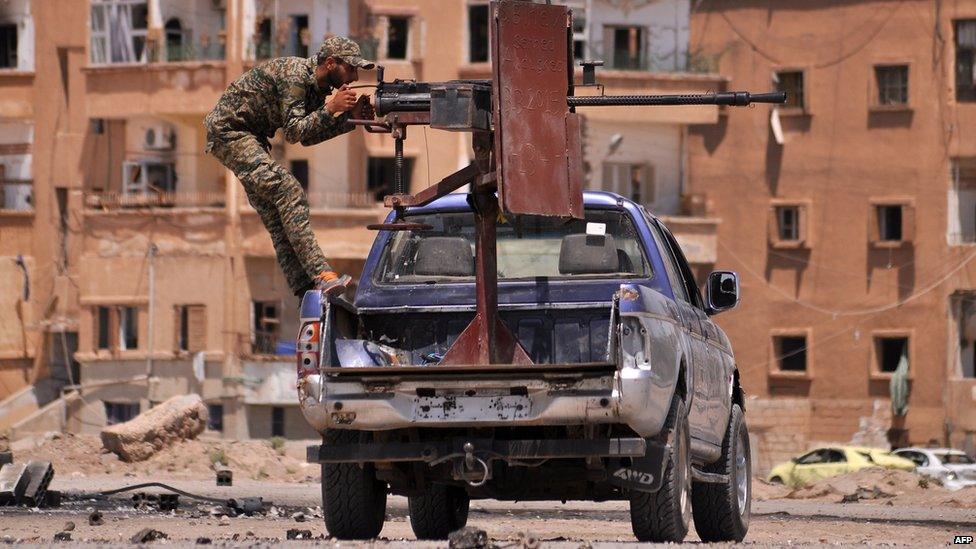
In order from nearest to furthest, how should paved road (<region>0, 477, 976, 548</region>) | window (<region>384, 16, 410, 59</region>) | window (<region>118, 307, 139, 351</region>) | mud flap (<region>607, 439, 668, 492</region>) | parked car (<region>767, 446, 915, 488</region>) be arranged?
mud flap (<region>607, 439, 668, 492</region>) → paved road (<region>0, 477, 976, 548</region>) → parked car (<region>767, 446, 915, 488</region>) → window (<region>384, 16, 410, 59</region>) → window (<region>118, 307, 139, 351</region>)

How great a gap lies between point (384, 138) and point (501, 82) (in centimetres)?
4271

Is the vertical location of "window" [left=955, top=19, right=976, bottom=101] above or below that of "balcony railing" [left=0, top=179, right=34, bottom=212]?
above

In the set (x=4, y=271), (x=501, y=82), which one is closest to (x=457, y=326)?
(x=501, y=82)

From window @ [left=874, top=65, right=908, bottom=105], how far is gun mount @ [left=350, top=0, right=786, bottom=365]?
4309 cm

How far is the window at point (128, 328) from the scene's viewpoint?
53938mm

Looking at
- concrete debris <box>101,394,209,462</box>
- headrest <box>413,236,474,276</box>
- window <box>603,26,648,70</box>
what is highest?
window <box>603,26,648,70</box>

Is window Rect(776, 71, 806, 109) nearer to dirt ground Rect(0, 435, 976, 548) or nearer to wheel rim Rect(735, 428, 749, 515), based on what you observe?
dirt ground Rect(0, 435, 976, 548)

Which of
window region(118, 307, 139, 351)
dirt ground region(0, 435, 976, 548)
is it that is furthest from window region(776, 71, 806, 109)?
dirt ground region(0, 435, 976, 548)

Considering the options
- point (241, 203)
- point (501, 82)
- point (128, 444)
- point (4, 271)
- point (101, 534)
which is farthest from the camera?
point (4, 271)

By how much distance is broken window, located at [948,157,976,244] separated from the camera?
53.4 metres

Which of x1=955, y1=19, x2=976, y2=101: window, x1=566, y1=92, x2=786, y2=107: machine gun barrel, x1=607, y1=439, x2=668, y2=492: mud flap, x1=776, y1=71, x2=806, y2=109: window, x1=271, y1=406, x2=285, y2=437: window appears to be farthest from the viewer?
x1=776, y1=71, x2=806, y2=109: window

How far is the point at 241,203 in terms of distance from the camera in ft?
173

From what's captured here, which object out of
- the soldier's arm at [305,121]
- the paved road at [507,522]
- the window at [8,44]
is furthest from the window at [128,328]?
the soldier's arm at [305,121]

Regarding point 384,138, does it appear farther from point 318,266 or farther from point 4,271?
point 318,266
